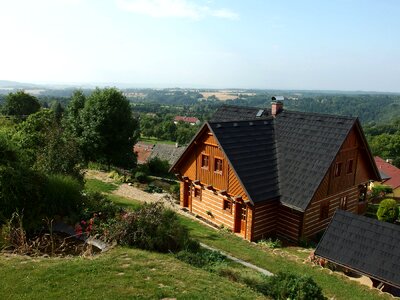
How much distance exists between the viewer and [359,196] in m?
26.0

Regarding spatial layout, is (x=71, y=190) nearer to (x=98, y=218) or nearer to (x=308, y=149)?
(x=98, y=218)

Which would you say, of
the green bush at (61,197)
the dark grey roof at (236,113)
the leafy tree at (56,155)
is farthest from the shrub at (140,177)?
the green bush at (61,197)

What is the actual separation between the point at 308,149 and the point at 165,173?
20.6 m

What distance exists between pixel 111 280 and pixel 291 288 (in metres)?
5.24

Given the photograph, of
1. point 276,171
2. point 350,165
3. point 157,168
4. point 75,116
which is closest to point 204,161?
point 276,171

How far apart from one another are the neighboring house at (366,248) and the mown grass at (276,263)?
0.78 meters

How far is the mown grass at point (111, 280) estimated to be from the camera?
881cm

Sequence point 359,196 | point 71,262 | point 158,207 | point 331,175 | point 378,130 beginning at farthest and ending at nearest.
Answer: point 378,130 → point 359,196 → point 331,175 → point 158,207 → point 71,262

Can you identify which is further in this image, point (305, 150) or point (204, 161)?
point (204, 161)

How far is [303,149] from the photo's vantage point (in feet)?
70.3

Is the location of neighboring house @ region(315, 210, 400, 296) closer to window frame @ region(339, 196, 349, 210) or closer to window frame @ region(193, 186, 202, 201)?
window frame @ region(339, 196, 349, 210)

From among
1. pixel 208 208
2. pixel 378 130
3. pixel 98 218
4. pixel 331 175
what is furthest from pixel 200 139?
pixel 378 130

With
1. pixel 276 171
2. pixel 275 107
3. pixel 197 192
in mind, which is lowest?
pixel 197 192

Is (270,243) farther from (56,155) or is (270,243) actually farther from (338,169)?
(56,155)
